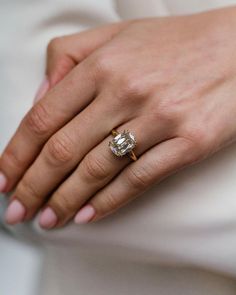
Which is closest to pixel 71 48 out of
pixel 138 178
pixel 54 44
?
pixel 54 44

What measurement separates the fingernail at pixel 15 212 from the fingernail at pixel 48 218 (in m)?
0.03

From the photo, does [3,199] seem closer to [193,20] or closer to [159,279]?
[159,279]

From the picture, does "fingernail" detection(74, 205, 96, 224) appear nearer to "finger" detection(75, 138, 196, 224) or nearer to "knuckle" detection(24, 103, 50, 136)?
"finger" detection(75, 138, 196, 224)

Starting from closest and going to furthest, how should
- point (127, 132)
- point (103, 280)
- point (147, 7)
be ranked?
point (127, 132) → point (103, 280) → point (147, 7)

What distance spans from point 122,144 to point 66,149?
0.08 metres

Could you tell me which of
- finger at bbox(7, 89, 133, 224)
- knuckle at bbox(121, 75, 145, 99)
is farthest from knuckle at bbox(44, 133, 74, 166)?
knuckle at bbox(121, 75, 145, 99)

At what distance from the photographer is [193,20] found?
72cm

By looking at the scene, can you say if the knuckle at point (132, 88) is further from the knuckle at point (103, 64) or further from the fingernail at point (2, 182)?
the fingernail at point (2, 182)

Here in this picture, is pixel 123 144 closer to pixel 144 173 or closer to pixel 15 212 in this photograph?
pixel 144 173

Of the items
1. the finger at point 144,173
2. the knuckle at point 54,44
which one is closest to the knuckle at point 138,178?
the finger at point 144,173

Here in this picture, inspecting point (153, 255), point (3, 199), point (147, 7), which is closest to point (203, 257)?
point (153, 255)

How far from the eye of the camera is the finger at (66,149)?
653mm

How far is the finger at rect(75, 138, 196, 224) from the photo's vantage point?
2.09ft

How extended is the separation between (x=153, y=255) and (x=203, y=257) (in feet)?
0.24
